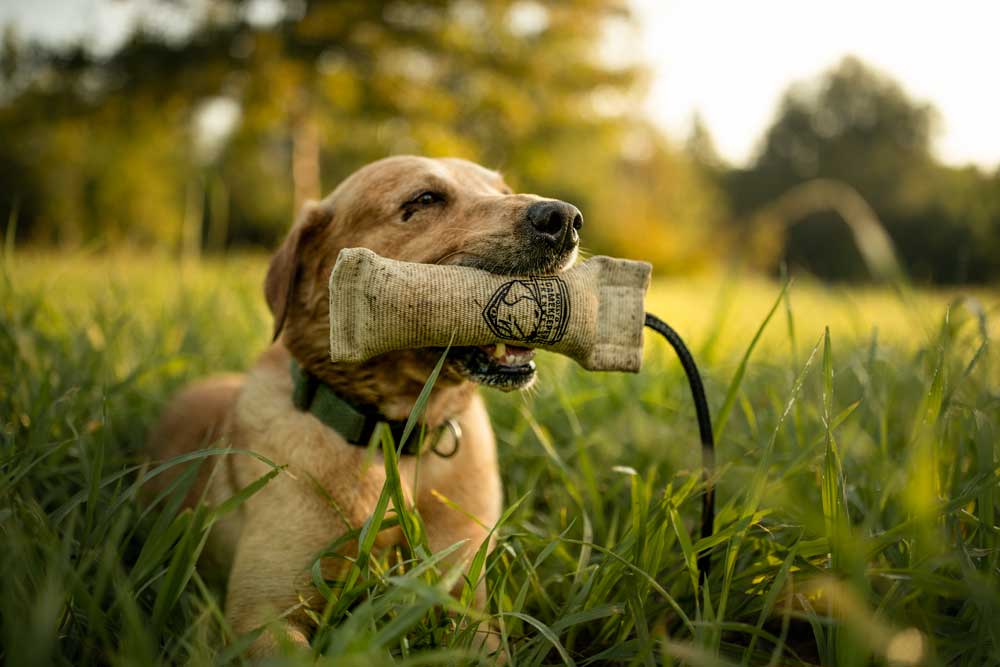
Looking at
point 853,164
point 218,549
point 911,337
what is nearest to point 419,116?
point 911,337

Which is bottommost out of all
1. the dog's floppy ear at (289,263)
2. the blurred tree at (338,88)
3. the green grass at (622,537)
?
the green grass at (622,537)

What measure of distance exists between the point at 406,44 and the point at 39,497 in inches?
669

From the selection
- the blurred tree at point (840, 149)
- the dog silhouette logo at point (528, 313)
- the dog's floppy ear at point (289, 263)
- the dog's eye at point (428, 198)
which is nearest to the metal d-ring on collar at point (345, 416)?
the dog's floppy ear at point (289, 263)

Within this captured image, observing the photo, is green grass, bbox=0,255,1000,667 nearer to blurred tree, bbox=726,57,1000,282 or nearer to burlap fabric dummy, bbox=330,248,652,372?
burlap fabric dummy, bbox=330,248,652,372

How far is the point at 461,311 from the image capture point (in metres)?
1.67

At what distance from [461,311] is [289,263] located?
0.95 m

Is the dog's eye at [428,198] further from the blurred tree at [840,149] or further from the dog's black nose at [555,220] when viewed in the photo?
the blurred tree at [840,149]

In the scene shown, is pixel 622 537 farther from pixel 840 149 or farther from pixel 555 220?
pixel 840 149

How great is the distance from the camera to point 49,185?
73.8 ft

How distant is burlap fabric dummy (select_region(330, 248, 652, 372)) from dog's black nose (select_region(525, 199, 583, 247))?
170mm

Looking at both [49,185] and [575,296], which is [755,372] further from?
[49,185]

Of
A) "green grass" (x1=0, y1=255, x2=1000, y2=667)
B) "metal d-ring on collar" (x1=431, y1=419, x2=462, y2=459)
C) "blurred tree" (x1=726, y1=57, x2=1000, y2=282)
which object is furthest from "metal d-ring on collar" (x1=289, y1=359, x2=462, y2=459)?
"blurred tree" (x1=726, y1=57, x2=1000, y2=282)

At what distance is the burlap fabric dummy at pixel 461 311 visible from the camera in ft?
5.38

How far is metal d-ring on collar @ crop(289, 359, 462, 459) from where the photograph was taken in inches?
82.2
